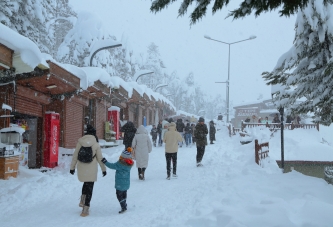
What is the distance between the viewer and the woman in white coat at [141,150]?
9.30 m

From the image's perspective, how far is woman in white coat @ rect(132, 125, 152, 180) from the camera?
930cm

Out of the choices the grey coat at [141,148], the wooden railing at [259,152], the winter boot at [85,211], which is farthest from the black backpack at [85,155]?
the wooden railing at [259,152]

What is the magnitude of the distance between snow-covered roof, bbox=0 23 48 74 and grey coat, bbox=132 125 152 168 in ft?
11.6

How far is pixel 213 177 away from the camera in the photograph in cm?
968

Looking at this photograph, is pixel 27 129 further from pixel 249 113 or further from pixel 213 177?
pixel 249 113

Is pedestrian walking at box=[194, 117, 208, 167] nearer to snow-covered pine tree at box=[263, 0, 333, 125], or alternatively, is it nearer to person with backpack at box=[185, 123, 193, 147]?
snow-covered pine tree at box=[263, 0, 333, 125]

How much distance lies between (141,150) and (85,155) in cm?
356

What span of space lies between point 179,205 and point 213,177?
3.58m

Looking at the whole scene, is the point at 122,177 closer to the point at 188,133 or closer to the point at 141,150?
the point at 141,150

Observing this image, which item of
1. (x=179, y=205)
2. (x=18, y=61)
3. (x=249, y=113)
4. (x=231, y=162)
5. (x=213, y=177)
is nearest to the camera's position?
(x=179, y=205)

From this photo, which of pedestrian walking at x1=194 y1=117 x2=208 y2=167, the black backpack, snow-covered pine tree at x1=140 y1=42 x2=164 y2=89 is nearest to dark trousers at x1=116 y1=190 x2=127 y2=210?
the black backpack

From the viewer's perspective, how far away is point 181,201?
671 centimetres

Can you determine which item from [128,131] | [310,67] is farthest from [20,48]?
[310,67]

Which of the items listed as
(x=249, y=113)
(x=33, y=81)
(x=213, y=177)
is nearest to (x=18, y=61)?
(x=33, y=81)
